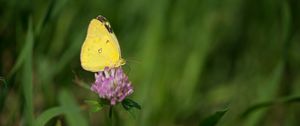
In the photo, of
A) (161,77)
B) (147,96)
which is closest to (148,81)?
(147,96)

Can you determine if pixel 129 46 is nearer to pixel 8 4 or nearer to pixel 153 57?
pixel 153 57

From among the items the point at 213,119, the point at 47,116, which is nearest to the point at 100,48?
the point at 47,116

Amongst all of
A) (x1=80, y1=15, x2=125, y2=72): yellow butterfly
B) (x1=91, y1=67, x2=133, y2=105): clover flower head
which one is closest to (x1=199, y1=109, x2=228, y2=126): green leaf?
(x1=91, y1=67, x2=133, y2=105): clover flower head

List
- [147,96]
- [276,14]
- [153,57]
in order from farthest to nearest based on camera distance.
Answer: [276,14] < [153,57] < [147,96]

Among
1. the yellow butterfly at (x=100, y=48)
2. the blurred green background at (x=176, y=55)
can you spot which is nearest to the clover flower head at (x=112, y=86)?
the yellow butterfly at (x=100, y=48)

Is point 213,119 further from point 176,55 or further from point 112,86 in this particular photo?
point 176,55

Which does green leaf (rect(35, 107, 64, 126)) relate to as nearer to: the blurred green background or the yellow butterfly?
the yellow butterfly
